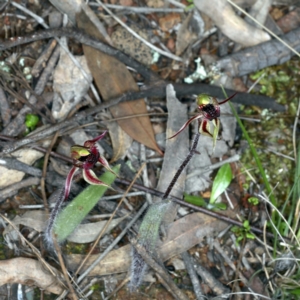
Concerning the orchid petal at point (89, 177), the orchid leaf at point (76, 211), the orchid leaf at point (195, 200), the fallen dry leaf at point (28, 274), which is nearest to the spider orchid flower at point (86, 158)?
the orchid petal at point (89, 177)

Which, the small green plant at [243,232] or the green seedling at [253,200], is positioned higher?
the green seedling at [253,200]

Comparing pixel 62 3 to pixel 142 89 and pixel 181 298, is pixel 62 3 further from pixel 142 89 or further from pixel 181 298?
pixel 181 298

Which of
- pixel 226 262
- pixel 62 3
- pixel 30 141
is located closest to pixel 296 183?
pixel 226 262

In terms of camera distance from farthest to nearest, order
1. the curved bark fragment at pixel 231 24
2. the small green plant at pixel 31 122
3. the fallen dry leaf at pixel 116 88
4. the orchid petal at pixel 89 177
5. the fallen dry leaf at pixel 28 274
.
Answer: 1. the curved bark fragment at pixel 231 24
2. the fallen dry leaf at pixel 116 88
3. the small green plant at pixel 31 122
4. the fallen dry leaf at pixel 28 274
5. the orchid petal at pixel 89 177

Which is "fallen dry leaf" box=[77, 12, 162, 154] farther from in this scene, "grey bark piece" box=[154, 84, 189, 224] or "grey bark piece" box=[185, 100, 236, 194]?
A: "grey bark piece" box=[185, 100, 236, 194]

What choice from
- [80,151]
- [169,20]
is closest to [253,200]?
[80,151]

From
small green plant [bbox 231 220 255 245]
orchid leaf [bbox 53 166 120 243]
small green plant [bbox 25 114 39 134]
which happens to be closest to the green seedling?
small green plant [bbox 231 220 255 245]

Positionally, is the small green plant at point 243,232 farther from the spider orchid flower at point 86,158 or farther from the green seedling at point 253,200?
the spider orchid flower at point 86,158
